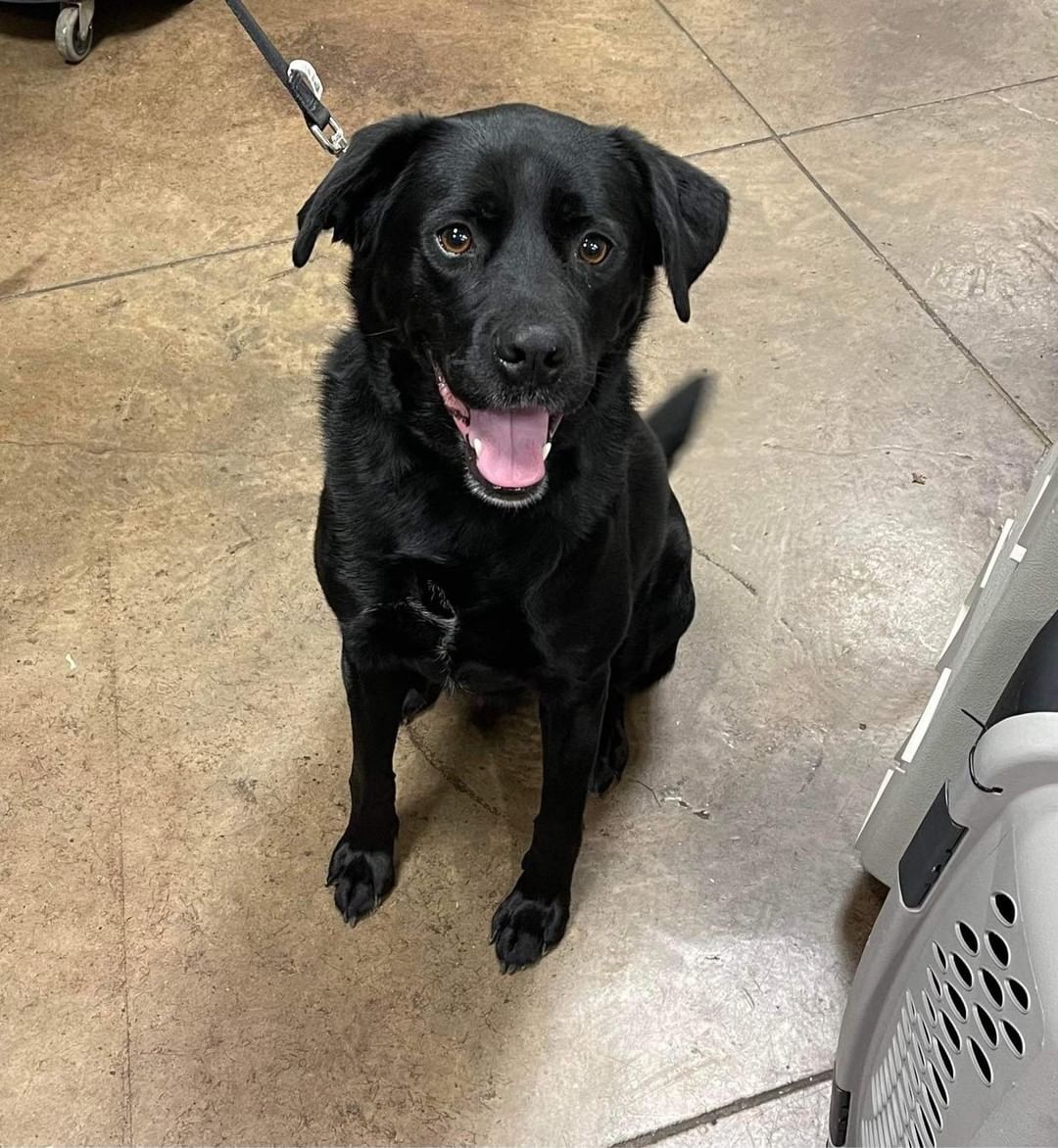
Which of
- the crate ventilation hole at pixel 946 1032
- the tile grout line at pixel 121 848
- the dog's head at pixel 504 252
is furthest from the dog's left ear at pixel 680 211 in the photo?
the tile grout line at pixel 121 848

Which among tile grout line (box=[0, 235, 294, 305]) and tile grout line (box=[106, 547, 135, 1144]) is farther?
tile grout line (box=[0, 235, 294, 305])

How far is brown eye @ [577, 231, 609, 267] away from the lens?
4.19ft

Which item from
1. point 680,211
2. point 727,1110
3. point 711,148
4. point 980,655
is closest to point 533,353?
point 680,211

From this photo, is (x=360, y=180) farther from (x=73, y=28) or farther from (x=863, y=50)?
(x=863, y=50)

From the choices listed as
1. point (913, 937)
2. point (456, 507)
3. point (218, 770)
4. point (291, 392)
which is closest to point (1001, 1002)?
point (913, 937)

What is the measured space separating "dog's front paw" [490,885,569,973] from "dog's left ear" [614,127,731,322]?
0.84 meters

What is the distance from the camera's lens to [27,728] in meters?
1.83

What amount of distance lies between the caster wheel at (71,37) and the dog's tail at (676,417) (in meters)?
2.07

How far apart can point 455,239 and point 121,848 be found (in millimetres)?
1038

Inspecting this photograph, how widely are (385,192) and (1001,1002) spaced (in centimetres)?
102

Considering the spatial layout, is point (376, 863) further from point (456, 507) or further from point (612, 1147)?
point (456, 507)

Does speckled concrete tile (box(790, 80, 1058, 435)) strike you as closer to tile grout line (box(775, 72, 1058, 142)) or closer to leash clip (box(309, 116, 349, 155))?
tile grout line (box(775, 72, 1058, 142))

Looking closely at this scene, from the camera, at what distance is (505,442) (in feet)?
→ 4.26

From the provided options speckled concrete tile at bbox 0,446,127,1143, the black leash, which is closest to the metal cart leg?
speckled concrete tile at bbox 0,446,127,1143
